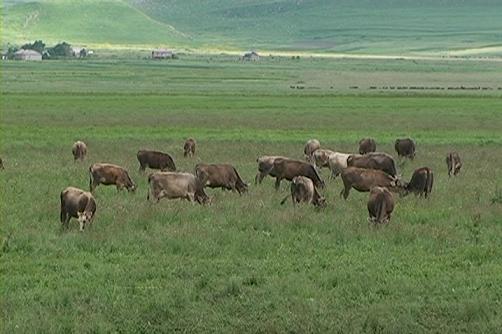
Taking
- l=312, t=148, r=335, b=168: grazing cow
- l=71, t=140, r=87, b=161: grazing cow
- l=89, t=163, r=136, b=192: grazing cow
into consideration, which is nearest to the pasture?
l=89, t=163, r=136, b=192: grazing cow

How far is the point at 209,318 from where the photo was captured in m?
12.6

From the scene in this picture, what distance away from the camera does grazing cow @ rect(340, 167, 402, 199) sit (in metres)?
A: 21.6

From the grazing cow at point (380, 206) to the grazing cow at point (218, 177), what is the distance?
16.5 ft

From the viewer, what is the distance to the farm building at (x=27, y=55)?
155 metres

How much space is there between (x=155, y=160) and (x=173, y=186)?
6419mm

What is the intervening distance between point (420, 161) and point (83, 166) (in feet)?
38.7

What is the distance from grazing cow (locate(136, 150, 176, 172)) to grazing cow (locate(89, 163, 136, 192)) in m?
4.01

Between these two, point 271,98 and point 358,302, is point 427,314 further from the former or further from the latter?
point 271,98

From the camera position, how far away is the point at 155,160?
26828mm

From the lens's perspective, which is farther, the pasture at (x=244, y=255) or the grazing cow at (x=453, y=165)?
the grazing cow at (x=453, y=165)

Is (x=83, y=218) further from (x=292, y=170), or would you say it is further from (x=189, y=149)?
(x=189, y=149)

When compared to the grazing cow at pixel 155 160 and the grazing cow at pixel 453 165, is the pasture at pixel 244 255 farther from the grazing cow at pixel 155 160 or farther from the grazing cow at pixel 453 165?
the grazing cow at pixel 155 160

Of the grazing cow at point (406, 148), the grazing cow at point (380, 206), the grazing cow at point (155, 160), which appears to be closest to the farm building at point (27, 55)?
the grazing cow at point (406, 148)

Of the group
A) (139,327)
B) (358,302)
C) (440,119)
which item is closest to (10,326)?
(139,327)
